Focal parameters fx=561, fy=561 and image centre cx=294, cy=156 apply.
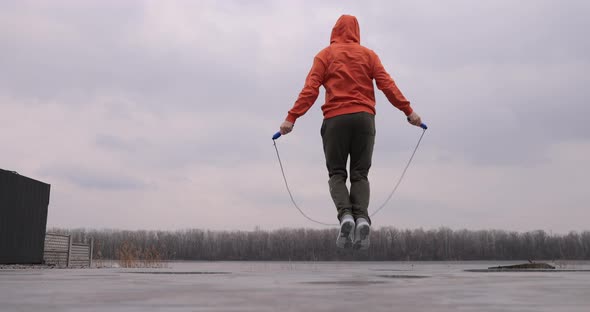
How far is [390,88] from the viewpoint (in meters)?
6.28

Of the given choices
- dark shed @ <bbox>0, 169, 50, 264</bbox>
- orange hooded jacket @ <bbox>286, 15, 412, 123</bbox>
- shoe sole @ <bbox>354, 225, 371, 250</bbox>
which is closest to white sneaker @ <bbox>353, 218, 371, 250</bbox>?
shoe sole @ <bbox>354, 225, 371, 250</bbox>

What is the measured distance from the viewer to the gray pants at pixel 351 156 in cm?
604

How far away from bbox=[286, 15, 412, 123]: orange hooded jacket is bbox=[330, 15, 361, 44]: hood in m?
0.10

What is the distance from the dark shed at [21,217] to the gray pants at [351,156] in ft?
57.3

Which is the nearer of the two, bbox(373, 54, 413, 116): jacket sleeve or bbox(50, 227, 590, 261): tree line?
bbox(373, 54, 413, 116): jacket sleeve

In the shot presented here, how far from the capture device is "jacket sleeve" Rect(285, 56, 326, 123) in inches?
235

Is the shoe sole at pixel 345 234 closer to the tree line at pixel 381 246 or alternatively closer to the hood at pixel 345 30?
the hood at pixel 345 30

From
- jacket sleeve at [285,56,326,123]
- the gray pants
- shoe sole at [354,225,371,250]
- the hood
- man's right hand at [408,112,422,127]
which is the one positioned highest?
the hood

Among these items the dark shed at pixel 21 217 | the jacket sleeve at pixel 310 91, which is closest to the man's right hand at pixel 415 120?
the jacket sleeve at pixel 310 91

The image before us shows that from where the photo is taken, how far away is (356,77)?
6.19m

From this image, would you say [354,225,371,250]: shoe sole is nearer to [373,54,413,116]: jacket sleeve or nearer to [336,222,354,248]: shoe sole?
[336,222,354,248]: shoe sole

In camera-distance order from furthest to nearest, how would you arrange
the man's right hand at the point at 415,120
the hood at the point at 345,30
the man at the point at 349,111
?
the hood at the point at 345,30 → the man's right hand at the point at 415,120 → the man at the point at 349,111

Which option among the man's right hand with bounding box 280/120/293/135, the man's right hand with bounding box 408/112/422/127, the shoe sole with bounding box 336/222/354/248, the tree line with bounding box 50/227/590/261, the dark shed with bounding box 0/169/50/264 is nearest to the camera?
the shoe sole with bounding box 336/222/354/248

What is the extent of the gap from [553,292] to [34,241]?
23.4m
